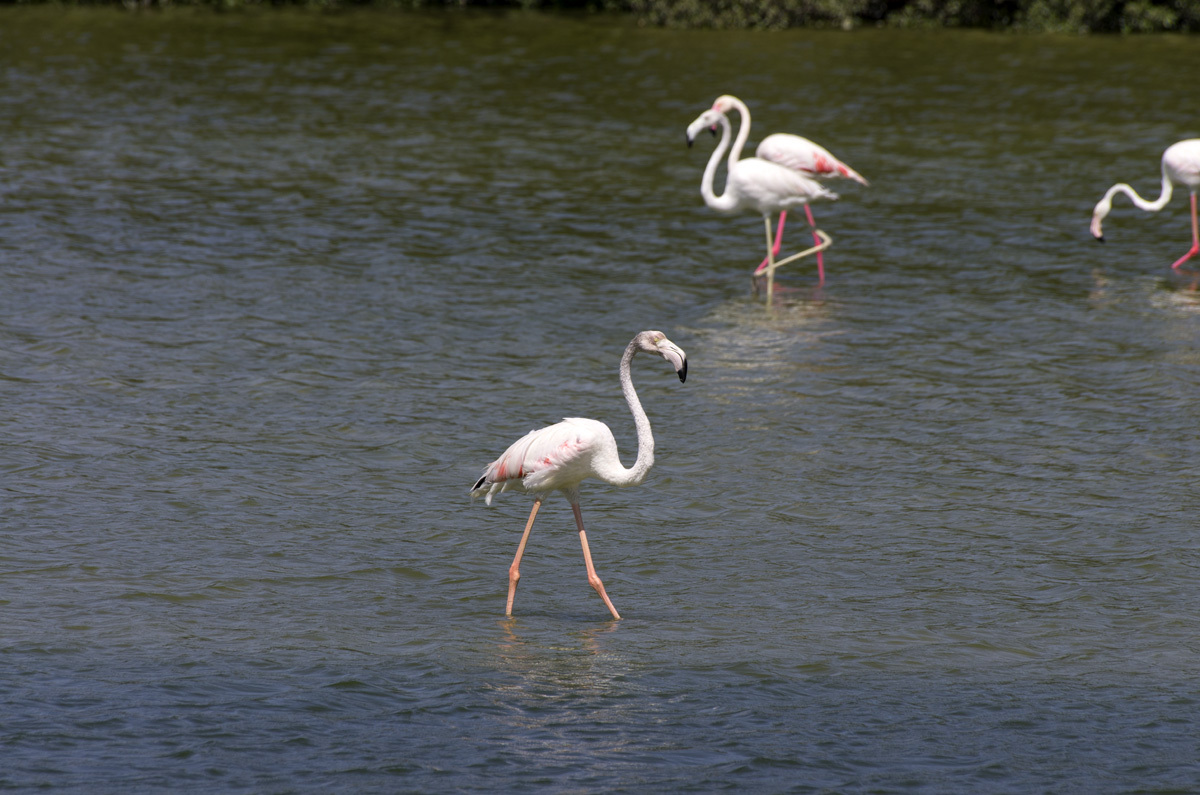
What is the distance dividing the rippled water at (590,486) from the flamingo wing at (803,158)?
101 cm

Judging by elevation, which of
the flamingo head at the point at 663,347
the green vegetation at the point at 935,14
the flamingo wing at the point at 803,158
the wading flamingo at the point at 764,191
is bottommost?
the flamingo head at the point at 663,347

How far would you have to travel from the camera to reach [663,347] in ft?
24.1

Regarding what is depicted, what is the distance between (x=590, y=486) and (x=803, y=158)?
6871mm

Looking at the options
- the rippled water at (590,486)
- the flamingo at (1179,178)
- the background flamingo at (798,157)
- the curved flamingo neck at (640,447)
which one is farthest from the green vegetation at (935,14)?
the curved flamingo neck at (640,447)

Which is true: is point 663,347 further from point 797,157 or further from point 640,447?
point 797,157

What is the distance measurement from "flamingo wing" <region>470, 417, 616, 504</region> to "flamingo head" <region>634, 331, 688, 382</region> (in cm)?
46

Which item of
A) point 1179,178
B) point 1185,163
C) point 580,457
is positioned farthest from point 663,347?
point 1179,178

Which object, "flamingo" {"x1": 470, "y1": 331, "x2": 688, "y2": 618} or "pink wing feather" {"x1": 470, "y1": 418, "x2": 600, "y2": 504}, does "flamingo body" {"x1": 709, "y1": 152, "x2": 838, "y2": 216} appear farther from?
"pink wing feather" {"x1": 470, "y1": 418, "x2": 600, "y2": 504}

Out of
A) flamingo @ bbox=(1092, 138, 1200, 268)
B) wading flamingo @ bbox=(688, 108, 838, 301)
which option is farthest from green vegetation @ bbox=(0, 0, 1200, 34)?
wading flamingo @ bbox=(688, 108, 838, 301)

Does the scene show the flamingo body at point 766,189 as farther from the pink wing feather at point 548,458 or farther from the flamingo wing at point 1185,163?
the pink wing feather at point 548,458

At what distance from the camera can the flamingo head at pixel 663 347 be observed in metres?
7.11

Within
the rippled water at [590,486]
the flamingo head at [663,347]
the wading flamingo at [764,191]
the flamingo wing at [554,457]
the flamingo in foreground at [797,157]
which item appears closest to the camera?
the rippled water at [590,486]

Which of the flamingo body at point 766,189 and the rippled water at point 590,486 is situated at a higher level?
the flamingo body at point 766,189

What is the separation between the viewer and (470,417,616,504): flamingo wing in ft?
24.4
